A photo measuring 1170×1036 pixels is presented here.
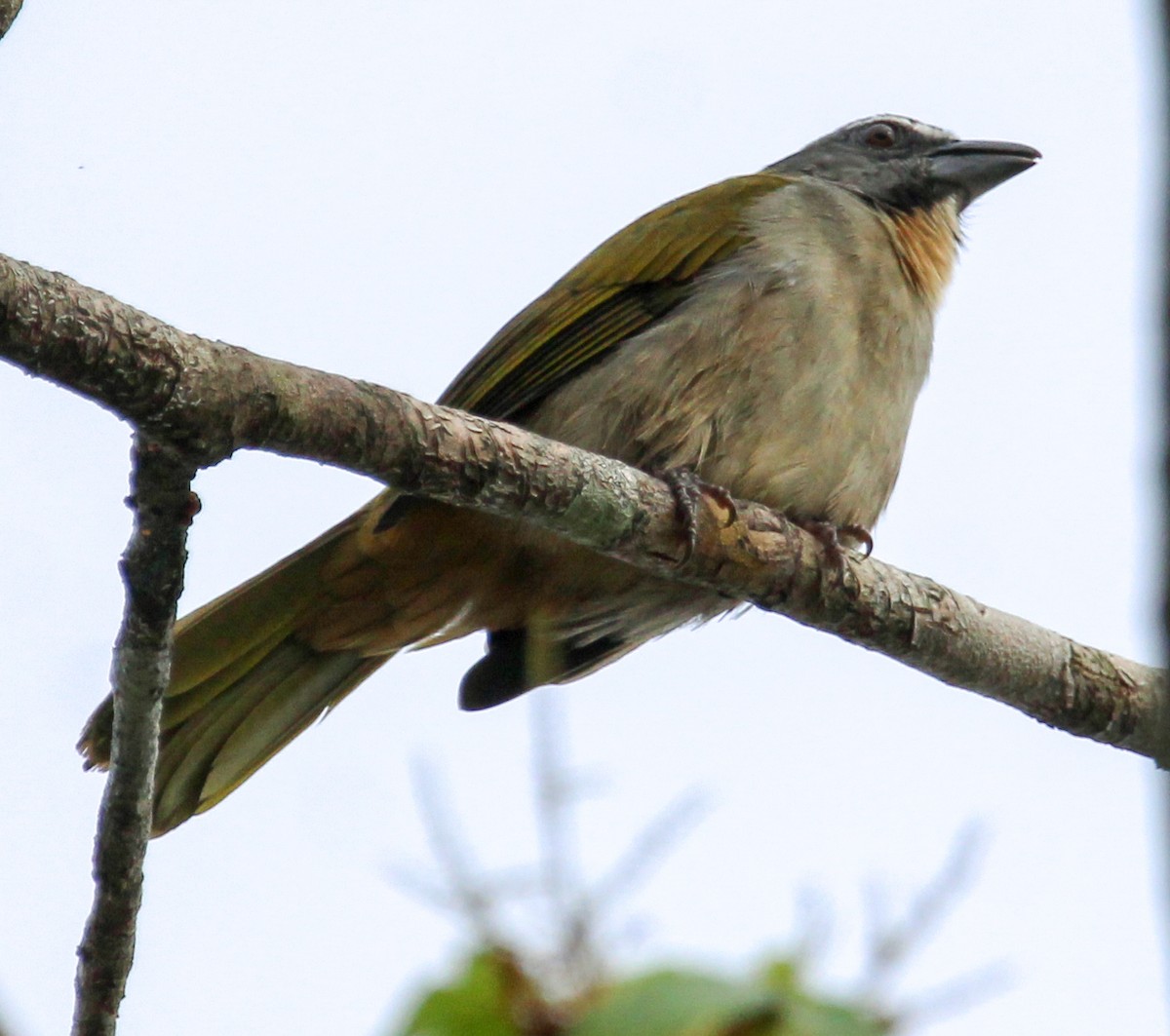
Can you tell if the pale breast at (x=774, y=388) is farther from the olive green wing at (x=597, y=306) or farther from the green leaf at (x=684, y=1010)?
the green leaf at (x=684, y=1010)

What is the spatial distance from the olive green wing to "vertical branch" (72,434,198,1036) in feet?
5.39

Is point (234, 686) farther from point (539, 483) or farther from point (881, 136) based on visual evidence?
point (881, 136)

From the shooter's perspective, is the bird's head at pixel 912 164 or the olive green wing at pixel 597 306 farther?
the bird's head at pixel 912 164

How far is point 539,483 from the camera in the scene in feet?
10.6

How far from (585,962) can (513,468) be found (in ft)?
6.54

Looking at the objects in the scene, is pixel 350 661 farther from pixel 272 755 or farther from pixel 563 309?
pixel 563 309

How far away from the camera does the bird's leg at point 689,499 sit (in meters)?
3.63

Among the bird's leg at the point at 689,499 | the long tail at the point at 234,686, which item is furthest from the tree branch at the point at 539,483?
the long tail at the point at 234,686

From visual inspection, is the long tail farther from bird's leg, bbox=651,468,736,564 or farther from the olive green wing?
bird's leg, bbox=651,468,736,564

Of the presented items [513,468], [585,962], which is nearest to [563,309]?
[513,468]

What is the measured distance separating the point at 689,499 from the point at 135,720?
1.41 metres

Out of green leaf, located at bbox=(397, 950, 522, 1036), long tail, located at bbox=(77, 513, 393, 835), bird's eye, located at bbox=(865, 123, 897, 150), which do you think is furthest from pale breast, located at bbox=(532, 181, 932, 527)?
green leaf, located at bbox=(397, 950, 522, 1036)

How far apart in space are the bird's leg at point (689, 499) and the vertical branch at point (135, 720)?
1262mm

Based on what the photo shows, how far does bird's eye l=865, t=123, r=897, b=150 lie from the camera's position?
5.48m
